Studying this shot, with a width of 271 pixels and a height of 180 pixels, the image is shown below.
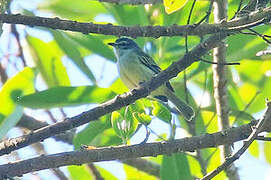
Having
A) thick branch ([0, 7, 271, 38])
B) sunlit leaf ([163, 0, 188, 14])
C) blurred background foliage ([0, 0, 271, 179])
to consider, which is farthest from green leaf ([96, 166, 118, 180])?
sunlit leaf ([163, 0, 188, 14])

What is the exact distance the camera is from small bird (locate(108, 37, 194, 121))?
6050 millimetres

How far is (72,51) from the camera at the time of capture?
494cm

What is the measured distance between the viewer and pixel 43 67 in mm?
5309

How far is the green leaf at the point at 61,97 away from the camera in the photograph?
13.7 feet

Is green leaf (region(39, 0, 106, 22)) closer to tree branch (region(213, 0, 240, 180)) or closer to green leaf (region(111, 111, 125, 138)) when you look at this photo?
tree branch (region(213, 0, 240, 180))

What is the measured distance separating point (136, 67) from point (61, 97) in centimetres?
249

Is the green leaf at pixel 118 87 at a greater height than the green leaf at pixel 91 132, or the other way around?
the green leaf at pixel 118 87

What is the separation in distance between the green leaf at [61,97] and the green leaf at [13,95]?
0.06 m

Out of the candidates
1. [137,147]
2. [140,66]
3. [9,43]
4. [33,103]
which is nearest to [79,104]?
[33,103]

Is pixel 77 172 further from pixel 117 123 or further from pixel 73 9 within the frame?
pixel 117 123

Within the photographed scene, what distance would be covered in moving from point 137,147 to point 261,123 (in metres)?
0.72

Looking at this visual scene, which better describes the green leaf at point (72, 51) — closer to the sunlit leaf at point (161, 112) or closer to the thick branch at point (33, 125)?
the thick branch at point (33, 125)

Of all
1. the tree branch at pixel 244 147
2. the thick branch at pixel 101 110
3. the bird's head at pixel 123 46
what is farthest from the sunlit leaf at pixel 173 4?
the bird's head at pixel 123 46

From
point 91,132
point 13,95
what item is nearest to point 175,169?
point 91,132
